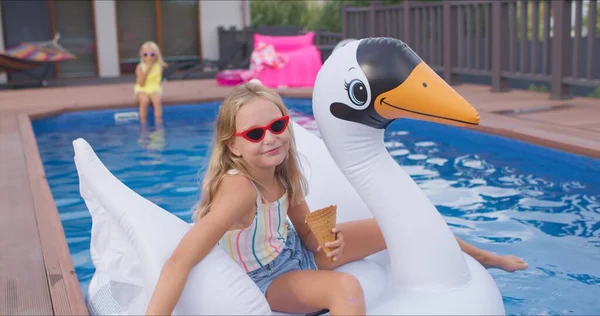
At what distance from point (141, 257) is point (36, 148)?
162 inches

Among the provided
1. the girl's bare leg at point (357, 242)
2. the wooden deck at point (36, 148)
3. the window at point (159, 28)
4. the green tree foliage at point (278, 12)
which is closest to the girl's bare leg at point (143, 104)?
the wooden deck at point (36, 148)

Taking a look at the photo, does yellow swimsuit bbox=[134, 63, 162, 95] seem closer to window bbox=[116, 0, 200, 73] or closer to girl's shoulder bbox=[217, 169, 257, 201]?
window bbox=[116, 0, 200, 73]

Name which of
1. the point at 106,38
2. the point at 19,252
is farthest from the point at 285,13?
the point at 19,252

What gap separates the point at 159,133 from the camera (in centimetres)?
817

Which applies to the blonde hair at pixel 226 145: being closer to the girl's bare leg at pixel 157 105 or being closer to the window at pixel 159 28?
the girl's bare leg at pixel 157 105

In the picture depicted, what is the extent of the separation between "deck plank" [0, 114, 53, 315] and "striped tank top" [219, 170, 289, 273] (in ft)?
2.29

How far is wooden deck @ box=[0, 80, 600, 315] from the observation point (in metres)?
2.74

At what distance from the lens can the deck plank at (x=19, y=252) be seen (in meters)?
2.60

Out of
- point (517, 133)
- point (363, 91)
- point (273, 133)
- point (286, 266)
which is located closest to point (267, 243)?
point (286, 266)

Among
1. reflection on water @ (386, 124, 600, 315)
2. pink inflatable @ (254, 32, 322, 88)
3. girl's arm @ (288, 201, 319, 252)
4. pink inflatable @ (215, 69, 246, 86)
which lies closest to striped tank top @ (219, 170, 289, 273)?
girl's arm @ (288, 201, 319, 252)

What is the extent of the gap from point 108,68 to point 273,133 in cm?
1324

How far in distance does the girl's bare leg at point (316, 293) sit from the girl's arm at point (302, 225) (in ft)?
0.73

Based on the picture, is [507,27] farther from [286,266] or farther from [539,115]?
[286,266]

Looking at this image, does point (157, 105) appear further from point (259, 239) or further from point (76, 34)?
point (259, 239)
